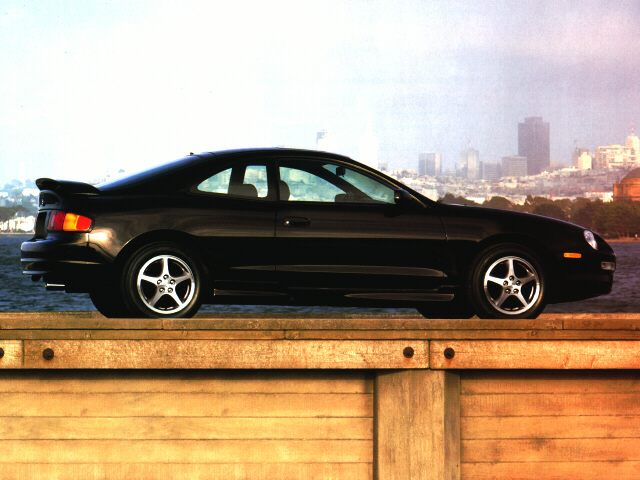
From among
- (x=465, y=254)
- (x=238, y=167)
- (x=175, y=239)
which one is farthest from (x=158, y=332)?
(x=465, y=254)

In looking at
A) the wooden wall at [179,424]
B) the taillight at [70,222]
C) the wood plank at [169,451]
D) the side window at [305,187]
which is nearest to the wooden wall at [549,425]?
the wooden wall at [179,424]

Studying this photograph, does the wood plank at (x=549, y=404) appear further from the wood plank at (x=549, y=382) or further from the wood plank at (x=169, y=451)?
the wood plank at (x=169, y=451)

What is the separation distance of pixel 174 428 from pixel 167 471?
0.88 ft

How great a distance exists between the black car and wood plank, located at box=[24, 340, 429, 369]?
0.93 m

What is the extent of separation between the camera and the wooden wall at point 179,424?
280 inches

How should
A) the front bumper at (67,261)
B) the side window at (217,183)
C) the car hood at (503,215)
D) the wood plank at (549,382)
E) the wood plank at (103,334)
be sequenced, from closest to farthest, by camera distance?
the wood plank at (103,334)
the wood plank at (549,382)
the front bumper at (67,261)
the side window at (217,183)
the car hood at (503,215)

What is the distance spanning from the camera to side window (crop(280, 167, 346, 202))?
320 inches

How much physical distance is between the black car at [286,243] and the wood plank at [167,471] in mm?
1135

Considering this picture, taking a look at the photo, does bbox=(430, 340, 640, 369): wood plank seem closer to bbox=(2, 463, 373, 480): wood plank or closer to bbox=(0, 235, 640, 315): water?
bbox=(2, 463, 373, 480): wood plank

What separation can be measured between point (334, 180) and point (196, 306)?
1361 millimetres

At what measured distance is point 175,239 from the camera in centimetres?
786

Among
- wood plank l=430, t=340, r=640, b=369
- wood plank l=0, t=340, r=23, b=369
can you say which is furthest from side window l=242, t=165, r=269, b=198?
wood plank l=0, t=340, r=23, b=369

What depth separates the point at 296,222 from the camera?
7953 mm

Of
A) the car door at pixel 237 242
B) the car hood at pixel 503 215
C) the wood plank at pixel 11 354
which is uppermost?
the car hood at pixel 503 215
